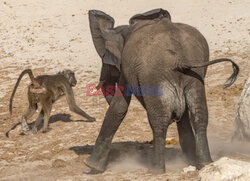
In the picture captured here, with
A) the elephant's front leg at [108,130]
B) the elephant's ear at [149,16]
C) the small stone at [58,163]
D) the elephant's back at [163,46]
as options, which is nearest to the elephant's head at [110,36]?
the elephant's ear at [149,16]

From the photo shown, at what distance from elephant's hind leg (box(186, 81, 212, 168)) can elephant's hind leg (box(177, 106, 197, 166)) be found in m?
0.91

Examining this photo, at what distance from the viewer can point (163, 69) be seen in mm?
6527

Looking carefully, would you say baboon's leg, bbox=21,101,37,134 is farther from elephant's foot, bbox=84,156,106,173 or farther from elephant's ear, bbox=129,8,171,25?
elephant's ear, bbox=129,8,171,25

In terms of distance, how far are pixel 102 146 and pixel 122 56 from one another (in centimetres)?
147

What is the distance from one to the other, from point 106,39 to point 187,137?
6.22 feet

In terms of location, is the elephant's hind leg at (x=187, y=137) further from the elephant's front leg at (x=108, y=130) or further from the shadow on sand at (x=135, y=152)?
the elephant's front leg at (x=108, y=130)

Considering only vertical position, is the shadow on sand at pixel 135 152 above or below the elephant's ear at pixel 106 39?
below

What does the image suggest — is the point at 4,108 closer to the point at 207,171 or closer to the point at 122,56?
the point at 122,56

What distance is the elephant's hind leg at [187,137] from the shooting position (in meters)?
7.48

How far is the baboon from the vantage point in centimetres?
1109

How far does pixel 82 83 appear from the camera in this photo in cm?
1475

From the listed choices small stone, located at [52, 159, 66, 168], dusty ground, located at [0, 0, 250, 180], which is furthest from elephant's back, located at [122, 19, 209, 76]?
small stone, located at [52, 159, 66, 168]

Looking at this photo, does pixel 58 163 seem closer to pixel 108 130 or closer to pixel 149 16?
pixel 108 130

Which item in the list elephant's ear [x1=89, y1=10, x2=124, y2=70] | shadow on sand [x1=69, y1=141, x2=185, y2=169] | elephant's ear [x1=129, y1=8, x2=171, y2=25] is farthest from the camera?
shadow on sand [x1=69, y1=141, x2=185, y2=169]
